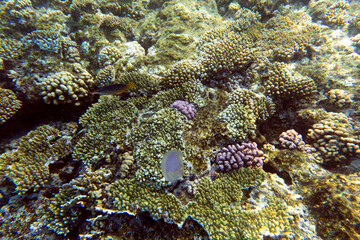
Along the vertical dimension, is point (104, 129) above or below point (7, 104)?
below

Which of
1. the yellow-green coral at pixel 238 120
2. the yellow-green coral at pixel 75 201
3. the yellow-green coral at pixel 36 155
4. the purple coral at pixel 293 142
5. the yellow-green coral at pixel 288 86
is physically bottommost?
the yellow-green coral at pixel 75 201

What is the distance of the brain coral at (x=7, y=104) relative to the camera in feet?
13.1

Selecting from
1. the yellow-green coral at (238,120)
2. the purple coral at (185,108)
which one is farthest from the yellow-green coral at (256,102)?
the purple coral at (185,108)

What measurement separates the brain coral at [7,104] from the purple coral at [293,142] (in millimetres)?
6901

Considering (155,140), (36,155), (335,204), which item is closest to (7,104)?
(36,155)

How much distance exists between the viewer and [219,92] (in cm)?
424

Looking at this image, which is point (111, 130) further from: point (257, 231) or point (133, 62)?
point (257, 231)

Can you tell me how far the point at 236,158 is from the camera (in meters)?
3.31

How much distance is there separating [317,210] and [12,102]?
7.28 metres

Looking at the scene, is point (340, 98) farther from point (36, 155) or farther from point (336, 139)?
point (36, 155)

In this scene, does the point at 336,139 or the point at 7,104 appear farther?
the point at 7,104

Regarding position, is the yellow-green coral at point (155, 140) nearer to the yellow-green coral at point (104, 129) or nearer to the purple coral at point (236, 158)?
the yellow-green coral at point (104, 129)

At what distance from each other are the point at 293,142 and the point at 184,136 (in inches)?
104

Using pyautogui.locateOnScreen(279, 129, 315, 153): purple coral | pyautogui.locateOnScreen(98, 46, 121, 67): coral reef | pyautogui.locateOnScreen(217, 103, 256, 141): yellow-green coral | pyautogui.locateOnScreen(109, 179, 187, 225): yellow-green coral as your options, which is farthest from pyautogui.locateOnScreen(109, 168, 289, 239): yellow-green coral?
pyautogui.locateOnScreen(98, 46, 121, 67): coral reef
